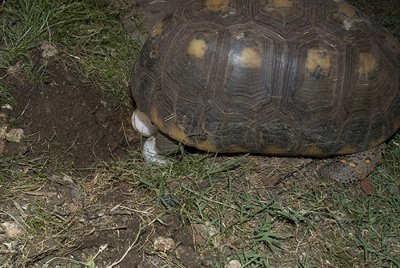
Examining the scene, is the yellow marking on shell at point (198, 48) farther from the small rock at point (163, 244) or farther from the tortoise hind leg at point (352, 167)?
the tortoise hind leg at point (352, 167)

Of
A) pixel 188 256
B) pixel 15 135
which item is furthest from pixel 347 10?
pixel 15 135

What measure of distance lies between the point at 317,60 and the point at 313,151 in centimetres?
63

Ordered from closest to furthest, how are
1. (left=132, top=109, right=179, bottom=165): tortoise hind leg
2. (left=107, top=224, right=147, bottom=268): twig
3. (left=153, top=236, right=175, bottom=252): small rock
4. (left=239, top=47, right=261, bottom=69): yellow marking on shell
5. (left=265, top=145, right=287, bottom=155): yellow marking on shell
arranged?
(left=107, top=224, right=147, bottom=268): twig, (left=153, top=236, right=175, bottom=252): small rock, (left=239, top=47, right=261, bottom=69): yellow marking on shell, (left=265, top=145, right=287, bottom=155): yellow marking on shell, (left=132, top=109, right=179, bottom=165): tortoise hind leg

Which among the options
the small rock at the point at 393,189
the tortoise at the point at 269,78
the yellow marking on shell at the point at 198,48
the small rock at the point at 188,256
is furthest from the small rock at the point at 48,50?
the small rock at the point at 393,189

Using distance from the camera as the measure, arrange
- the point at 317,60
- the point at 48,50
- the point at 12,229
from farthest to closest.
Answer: the point at 48,50, the point at 317,60, the point at 12,229

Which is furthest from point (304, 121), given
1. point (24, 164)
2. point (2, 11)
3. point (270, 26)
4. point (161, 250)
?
point (2, 11)

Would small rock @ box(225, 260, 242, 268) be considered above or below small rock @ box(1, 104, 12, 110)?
below

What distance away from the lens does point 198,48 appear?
9.54 ft

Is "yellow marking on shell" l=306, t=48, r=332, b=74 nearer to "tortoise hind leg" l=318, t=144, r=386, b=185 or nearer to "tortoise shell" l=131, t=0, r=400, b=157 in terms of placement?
"tortoise shell" l=131, t=0, r=400, b=157

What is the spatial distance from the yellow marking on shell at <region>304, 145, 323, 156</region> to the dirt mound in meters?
1.27

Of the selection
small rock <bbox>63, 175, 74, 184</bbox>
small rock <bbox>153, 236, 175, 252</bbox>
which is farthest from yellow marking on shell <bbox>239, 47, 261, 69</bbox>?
small rock <bbox>63, 175, 74, 184</bbox>

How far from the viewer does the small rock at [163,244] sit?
2.68 m

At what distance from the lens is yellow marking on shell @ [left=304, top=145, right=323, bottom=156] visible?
3129 mm

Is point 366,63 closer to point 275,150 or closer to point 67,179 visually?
point 275,150
